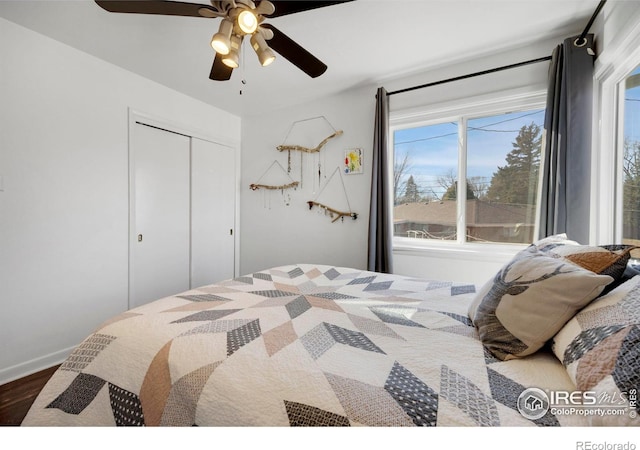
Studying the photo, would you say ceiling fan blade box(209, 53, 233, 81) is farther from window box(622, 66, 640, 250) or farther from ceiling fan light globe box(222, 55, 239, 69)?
window box(622, 66, 640, 250)

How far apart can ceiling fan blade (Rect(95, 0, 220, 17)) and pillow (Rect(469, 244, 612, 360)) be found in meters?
1.73

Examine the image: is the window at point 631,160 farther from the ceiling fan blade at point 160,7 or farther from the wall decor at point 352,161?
the ceiling fan blade at point 160,7

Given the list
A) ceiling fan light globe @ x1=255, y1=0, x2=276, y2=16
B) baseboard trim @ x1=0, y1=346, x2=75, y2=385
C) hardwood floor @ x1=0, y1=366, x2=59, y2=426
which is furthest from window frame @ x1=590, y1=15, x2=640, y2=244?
baseboard trim @ x1=0, y1=346, x2=75, y2=385

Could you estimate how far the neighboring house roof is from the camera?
242 centimetres

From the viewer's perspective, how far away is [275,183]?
3576mm

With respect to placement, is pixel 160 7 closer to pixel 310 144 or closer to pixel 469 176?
pixel 310 144

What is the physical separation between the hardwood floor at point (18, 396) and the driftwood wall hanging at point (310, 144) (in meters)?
2.74

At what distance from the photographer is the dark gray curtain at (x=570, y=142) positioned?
189 centimetres

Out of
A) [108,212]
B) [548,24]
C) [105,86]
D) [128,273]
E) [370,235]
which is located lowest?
[128,273]

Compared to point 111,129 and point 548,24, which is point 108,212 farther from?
point 548,24

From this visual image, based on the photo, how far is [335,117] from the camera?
3.14 meters


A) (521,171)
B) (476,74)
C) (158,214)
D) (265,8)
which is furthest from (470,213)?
(158,214)

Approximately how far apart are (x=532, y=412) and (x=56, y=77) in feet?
11.0
